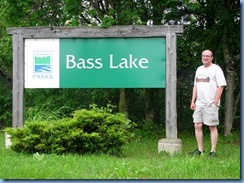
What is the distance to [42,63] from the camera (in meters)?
9.10

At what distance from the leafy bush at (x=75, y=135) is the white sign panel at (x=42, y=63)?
3.85 feet

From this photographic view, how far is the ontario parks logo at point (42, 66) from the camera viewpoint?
29.8 ft

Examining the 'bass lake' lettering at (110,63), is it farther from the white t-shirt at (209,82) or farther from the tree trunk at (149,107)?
the tree trunk at (149,107)

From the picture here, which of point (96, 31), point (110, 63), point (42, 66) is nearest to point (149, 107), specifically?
point (110, 63)

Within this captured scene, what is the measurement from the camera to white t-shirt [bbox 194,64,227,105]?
25.5ft

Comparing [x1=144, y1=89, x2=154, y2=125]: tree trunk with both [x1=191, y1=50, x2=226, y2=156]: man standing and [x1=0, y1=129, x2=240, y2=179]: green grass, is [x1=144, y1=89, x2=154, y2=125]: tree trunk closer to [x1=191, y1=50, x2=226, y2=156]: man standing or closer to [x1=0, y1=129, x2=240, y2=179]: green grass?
[x1=191, y1=50, x2=226, y2=156]: man standing

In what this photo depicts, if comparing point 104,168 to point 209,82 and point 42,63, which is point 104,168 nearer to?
point 209,82

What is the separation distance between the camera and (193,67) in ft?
44.5

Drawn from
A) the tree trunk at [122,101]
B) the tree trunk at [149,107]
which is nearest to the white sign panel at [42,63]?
the tree trunk at [122,101]

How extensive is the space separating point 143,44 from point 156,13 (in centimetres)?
397

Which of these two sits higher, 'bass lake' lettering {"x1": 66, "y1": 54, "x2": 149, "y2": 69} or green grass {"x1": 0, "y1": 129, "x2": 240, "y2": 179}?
'bass lake' lettering {"x1": 66, "y1": 54, "x2": 149, "y2": 69}

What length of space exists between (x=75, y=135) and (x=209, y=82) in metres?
2.41

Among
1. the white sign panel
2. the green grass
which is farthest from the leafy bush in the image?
the white sign panel

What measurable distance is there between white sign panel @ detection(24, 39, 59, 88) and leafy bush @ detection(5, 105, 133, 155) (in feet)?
3.85
